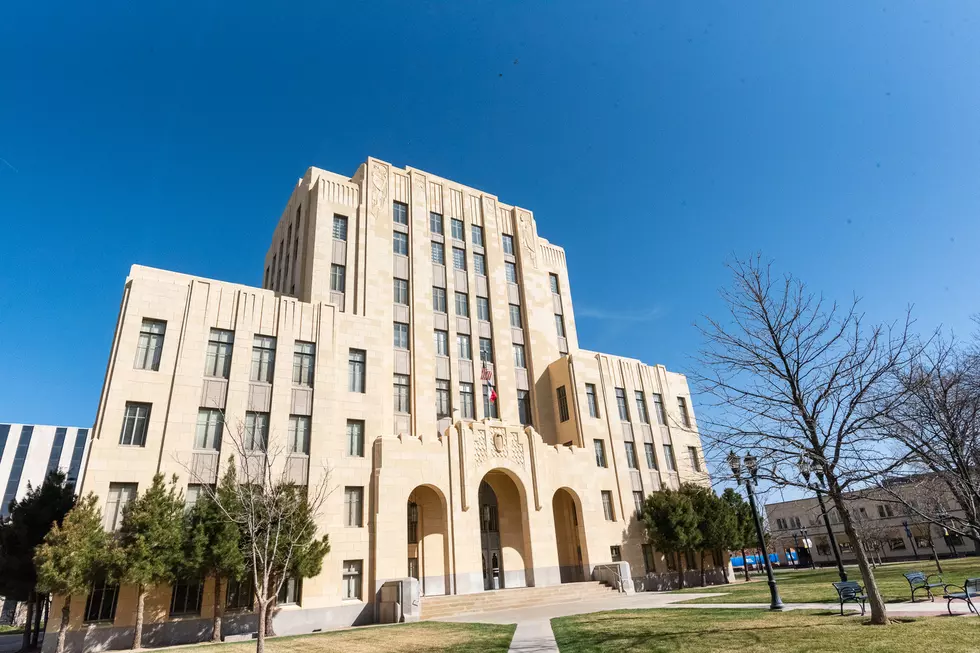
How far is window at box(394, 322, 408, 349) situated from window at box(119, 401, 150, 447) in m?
14.6

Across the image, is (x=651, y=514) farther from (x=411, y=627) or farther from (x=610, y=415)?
(x=411, y=627)

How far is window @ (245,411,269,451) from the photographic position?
2605 centimetres

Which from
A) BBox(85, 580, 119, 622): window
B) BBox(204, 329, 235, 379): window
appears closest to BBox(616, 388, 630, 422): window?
BBox(204, 329, 235, 379): window

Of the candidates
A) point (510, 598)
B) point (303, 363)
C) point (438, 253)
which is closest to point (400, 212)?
point (438, 253)

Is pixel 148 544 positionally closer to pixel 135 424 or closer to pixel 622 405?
pixel 135 424

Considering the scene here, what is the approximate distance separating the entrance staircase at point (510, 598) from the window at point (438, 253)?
22792 millimetres

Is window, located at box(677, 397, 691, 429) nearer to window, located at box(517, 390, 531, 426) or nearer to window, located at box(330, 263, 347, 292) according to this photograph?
window, located at box(517, 390, 531, 426)

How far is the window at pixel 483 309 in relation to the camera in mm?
40000

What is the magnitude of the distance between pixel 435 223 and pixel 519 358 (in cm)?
1241

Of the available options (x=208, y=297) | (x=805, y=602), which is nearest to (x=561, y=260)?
(x=208, y=297)

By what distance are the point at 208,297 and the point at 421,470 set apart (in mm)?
14665

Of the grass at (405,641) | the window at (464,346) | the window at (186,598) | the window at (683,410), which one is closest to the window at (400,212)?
the window at (464,346)

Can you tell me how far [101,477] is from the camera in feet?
74.2

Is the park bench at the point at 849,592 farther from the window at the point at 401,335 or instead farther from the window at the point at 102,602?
the window at the point at 401,335
